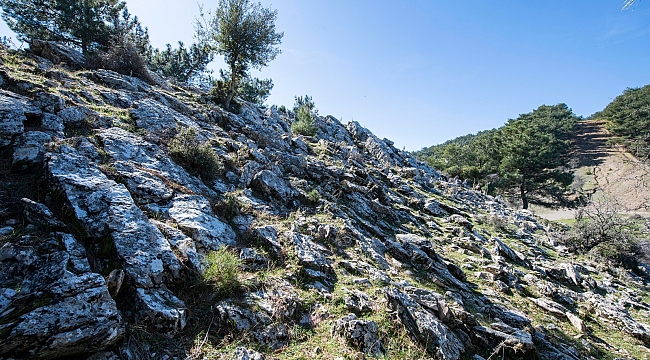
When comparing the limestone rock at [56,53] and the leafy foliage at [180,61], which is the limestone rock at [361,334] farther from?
the leafy foliage at [180,61]

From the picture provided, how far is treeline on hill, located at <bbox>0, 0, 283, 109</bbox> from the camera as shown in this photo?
15.5 meters

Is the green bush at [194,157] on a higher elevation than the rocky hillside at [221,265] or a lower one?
higher

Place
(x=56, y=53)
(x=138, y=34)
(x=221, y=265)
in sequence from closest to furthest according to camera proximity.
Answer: (x=221, y=265) < (x=56, y=53) < (x=138, y=34)

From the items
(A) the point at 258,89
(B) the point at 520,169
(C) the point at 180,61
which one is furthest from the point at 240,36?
(B) the point at 520,169

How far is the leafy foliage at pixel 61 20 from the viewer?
74.5ft

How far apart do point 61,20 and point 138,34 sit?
671 centimetres

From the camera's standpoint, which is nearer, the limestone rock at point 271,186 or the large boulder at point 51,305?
the large boulder at point 51,305

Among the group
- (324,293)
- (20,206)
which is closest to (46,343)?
(20,206)

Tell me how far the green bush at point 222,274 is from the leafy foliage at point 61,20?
27445mm

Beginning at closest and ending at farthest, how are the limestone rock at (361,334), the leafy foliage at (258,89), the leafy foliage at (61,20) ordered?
the limestone rock at (361,334)
the leafy foliage at (61,20)
the leafy foliage at (258,89)

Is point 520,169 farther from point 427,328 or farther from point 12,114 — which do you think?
point 12,114

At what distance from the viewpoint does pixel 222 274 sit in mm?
4891

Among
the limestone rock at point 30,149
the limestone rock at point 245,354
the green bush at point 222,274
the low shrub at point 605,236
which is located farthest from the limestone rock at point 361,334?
the low shrub at point 605,236

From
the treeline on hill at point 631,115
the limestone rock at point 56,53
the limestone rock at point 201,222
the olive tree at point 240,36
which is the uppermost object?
the treeline on hill at point 631,115
